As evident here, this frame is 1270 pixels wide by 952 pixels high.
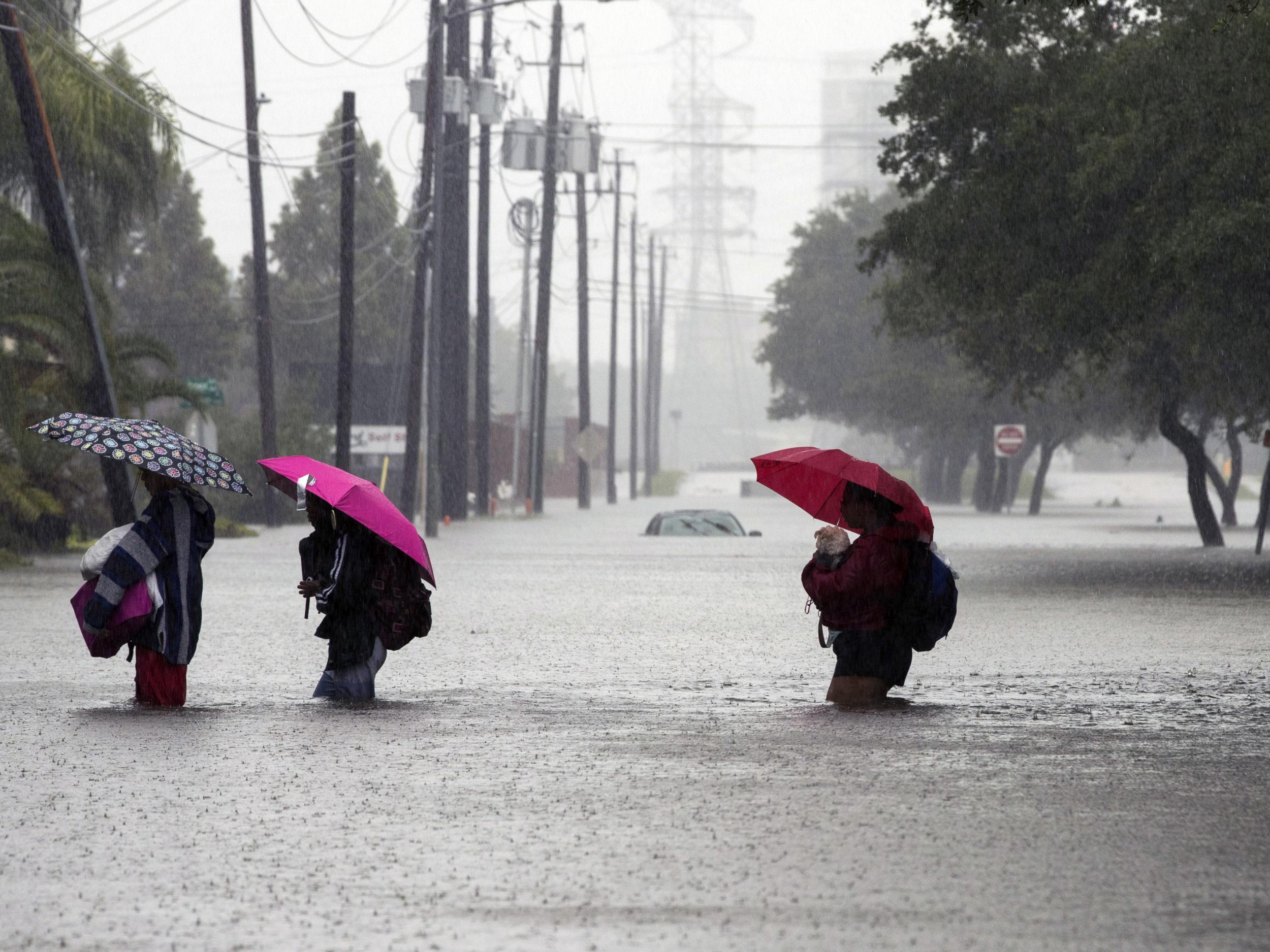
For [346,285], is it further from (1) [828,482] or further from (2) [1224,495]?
(1) [828,482]

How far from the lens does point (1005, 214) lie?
88.2 ft

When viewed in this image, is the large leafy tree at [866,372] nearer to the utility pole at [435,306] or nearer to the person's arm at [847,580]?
the utility pole at [435,306]

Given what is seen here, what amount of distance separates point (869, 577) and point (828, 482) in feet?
3.04

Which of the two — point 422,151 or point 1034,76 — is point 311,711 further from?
point 422,151

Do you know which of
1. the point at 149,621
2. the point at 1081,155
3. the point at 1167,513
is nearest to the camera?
the point at 149,621

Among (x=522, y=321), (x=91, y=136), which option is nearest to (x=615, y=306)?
(x=522, y=321)

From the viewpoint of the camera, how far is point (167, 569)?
1145 cm

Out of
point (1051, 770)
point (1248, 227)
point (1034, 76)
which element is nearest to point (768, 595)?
point (1248, 227)

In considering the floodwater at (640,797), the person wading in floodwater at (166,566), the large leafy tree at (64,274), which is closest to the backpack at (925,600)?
the floodwater at (640,797)

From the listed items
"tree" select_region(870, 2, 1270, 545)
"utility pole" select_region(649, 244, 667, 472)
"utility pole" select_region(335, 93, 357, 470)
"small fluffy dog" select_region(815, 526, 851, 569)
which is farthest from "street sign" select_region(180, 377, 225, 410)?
"utility pole" select_region(649, 244, 667, 472)

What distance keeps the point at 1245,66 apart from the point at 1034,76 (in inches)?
→ 220

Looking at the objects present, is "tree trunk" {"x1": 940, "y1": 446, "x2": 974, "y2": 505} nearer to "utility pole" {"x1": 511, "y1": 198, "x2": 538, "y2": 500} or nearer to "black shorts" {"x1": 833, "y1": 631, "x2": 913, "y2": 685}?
"utility pole" {"x1": 511, "y1": 198, "x2": 538, "y2": 500}

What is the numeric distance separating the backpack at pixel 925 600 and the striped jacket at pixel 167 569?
365cm

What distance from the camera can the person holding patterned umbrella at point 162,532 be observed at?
36.7ft
